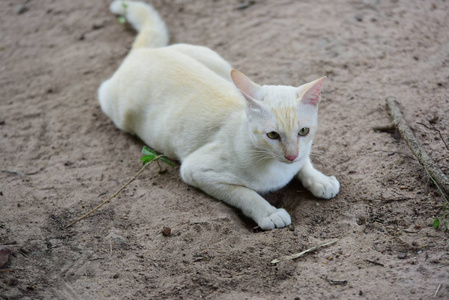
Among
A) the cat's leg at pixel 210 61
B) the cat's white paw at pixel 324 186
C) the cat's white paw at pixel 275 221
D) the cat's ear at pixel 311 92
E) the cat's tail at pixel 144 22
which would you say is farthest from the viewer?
the cat's tail at pixel 144 22

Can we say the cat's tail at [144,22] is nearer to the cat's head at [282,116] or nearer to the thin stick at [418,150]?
the cat's head at [282,116]

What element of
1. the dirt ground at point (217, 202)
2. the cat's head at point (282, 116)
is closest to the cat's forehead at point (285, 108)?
the cat's head at point (282, 116)

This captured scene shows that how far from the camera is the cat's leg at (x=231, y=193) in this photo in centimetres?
354

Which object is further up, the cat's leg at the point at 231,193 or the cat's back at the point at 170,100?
the cat's back at the point at 170,100

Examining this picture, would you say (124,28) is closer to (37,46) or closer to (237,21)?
(37,46)

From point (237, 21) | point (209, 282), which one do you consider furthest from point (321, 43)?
point (209, 282)

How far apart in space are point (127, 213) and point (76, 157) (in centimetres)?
112

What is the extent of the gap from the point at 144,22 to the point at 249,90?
117 inches

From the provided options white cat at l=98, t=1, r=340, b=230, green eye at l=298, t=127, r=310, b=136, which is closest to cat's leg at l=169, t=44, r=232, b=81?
white cat at l=98, t=1, r=340, b=230

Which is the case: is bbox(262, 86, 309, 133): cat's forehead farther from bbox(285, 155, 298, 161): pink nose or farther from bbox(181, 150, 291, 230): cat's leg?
bbox(181, 150, 291, 230): cat's leg

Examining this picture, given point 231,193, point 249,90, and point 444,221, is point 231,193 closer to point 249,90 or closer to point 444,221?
point 249,90

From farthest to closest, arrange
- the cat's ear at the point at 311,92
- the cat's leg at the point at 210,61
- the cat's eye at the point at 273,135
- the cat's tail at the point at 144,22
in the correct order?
the cat's tail at the point at 144,22 < the cat's leg at the point at 210,61 < the cat's eye at the point at 273,135 < the cat's ear at the point at 311,92

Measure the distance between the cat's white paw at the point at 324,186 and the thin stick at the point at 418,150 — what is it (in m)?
0.66

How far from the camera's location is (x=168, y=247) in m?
3.34
